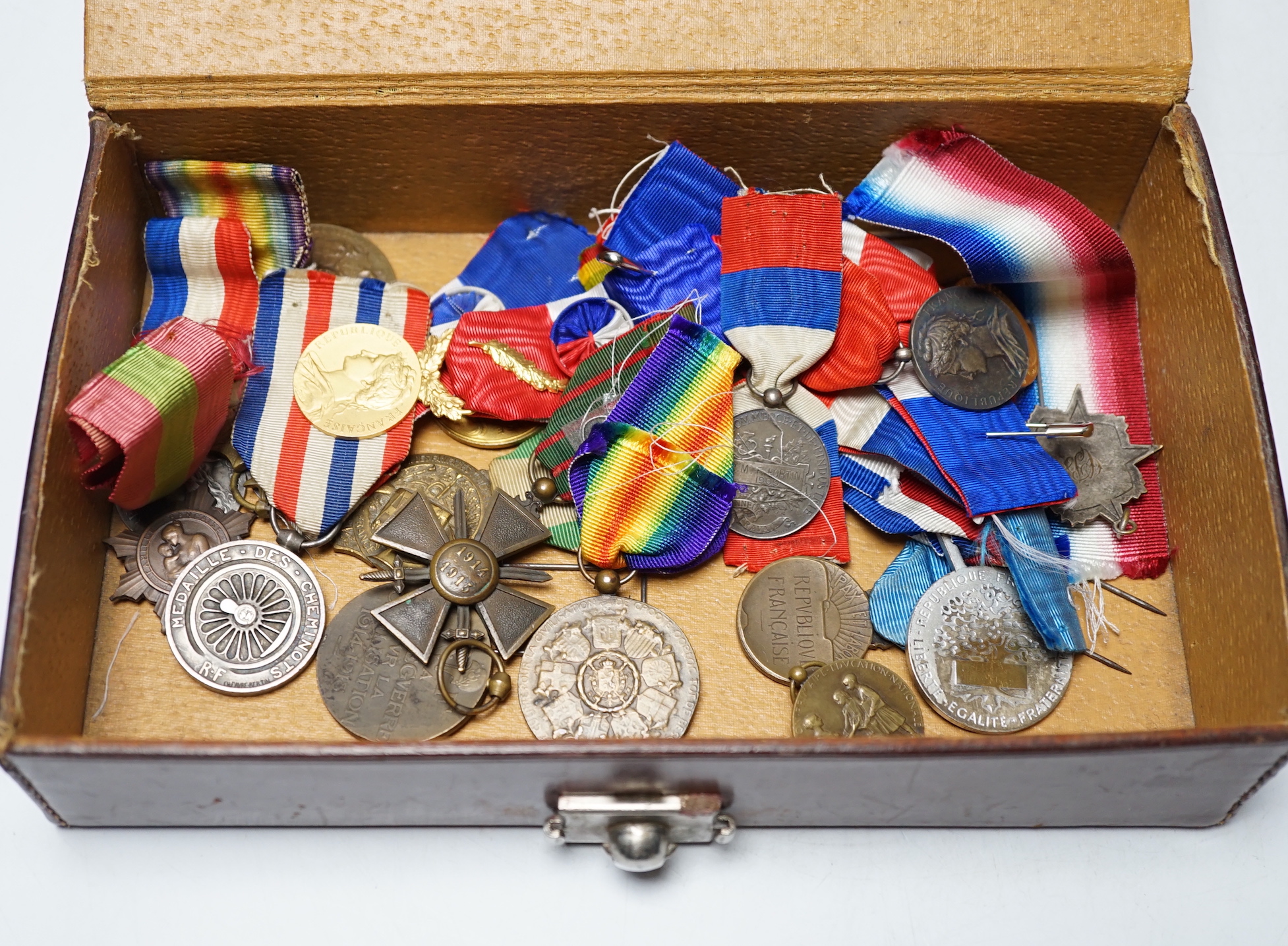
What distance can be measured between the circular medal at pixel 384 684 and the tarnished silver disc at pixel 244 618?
53 mm

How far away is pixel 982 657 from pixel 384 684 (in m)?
1.03

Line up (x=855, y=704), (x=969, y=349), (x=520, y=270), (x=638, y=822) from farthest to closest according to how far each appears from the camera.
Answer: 1. (x=520, y=270)
2. (x=969, y=349)
3. (x=855, y=704)
4. (x=638, y=822)

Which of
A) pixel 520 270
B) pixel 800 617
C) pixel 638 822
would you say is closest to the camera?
pixel 638 822

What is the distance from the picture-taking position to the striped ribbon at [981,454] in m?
2.17

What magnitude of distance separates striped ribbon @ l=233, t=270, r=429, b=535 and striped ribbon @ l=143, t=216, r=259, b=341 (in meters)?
0.04

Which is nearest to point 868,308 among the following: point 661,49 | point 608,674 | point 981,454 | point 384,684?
point 981,454

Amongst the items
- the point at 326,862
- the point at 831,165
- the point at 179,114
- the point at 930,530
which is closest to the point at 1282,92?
the point at 831,165

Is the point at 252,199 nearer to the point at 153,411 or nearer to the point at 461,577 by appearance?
the point at 153,411

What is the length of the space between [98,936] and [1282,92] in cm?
293

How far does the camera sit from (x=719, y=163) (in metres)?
2.39

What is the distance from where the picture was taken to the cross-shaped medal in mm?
2123

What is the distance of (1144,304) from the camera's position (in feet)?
7.67

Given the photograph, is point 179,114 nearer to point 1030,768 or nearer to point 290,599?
point 290,599

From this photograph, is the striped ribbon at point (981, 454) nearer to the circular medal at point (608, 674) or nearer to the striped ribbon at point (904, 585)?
the striped ribbon at point (904, 585)
